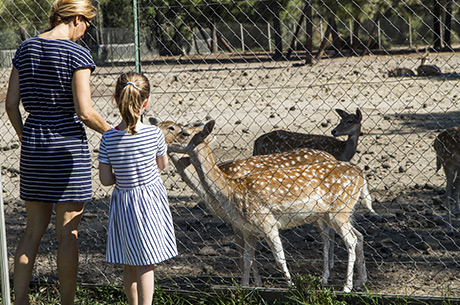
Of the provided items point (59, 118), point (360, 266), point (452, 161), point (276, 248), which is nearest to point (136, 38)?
point (59, 118)

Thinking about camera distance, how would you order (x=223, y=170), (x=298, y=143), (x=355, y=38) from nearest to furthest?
1. (x=223, y=170)
2. (x=298, y=143)
3. (x=355, y=38)

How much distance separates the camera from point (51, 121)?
3.47 metres

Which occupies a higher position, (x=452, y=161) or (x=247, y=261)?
(x=452, y=161)

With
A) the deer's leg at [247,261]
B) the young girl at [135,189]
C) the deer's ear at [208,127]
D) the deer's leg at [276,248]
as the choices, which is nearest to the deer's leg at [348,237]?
the deer's leg at [276,248]

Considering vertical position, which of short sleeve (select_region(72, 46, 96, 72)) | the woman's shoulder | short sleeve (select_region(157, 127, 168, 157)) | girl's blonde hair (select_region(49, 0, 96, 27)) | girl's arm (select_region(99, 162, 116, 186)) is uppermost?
girl's blonde hair (select_region(49, 0, 96, 27))

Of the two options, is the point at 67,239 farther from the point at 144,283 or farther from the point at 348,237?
the point at 348,237

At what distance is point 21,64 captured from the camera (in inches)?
137

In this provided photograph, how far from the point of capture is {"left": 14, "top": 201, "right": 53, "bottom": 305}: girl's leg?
3582 mm

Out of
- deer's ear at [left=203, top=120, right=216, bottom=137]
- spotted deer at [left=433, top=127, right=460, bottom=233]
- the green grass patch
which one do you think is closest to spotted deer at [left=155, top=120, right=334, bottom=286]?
deer's ear at [left=203, top=120, right=216, bottom=137]

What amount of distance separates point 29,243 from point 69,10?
1363 mm

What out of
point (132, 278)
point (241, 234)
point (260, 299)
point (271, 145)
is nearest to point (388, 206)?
point (271, 145)

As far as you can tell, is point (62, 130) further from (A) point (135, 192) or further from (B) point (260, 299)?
(B) point (260, 299)

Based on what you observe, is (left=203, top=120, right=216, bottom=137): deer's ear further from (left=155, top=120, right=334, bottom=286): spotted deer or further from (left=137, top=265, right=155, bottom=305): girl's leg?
(left=137, top=265, right=155, bottom=305): girl's leg

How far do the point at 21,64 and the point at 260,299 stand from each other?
2078mm
